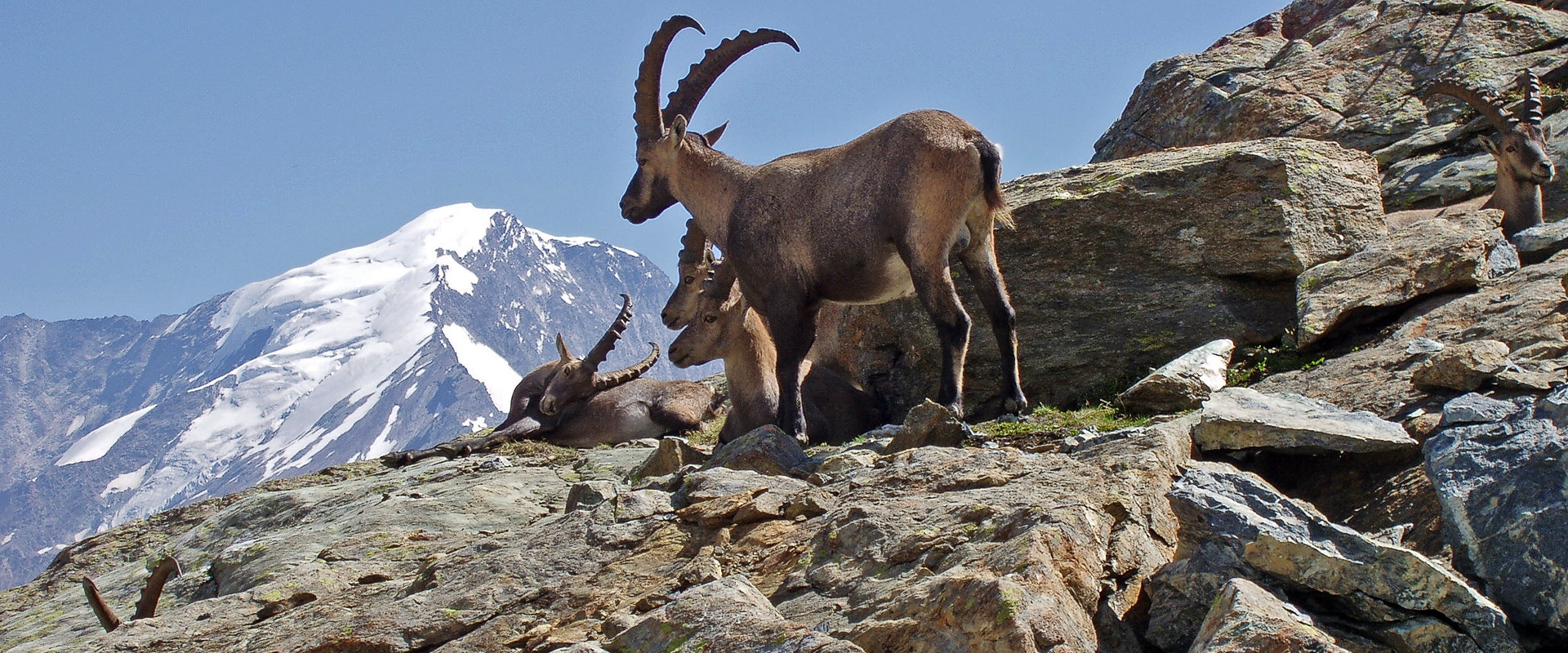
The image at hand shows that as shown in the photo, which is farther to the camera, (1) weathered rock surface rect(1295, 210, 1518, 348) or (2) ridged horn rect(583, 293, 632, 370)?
(2) ridged horn rect(583, 293, 632, 370)

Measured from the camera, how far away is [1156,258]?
9734 millimetres

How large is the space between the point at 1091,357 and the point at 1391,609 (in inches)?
226

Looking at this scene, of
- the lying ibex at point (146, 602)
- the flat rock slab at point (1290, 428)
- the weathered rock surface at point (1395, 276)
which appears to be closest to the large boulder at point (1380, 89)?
the weathered rock surface at point (1395, 276)

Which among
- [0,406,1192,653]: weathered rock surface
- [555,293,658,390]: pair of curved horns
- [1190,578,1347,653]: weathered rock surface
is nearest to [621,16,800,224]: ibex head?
[0,406,1192,653]: weathered rock surface

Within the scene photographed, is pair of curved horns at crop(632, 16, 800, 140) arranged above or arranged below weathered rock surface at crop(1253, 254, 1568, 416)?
above

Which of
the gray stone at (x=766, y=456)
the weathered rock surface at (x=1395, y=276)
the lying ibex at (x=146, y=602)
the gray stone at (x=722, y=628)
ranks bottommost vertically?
the gray stone at (x=722, y=628)

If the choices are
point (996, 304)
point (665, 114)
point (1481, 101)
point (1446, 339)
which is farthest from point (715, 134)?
point (1481, 101)

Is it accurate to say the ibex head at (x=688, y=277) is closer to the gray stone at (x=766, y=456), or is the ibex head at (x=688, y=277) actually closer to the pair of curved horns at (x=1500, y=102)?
the gray stone at (x=766, y=456)

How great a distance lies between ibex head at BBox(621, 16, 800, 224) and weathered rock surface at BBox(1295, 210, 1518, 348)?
4.71 m

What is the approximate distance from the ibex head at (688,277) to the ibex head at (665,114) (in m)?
1.24

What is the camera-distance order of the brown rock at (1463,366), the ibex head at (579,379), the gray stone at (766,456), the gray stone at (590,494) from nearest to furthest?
the brown rock at (1463,366), the gray stone at (590,494), the gray stone at (766,456), the ibex head at (579,379)

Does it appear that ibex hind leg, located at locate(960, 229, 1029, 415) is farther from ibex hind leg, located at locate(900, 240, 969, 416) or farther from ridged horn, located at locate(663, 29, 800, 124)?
ridged horn, located at locate(663, 29, 800, 124)

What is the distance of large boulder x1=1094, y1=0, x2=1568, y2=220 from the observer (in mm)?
14891

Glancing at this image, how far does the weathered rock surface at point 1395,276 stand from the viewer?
7.95 m
